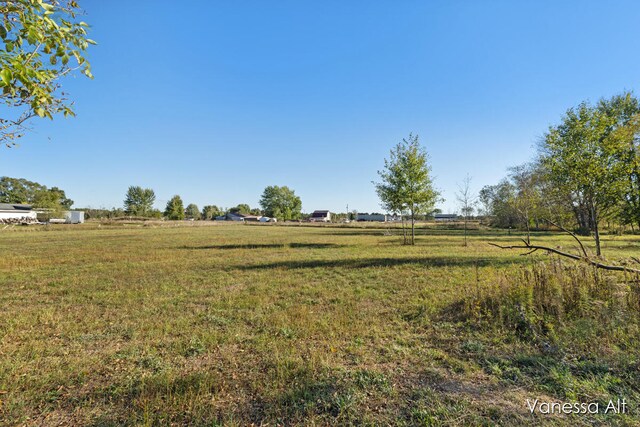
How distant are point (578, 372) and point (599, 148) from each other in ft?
42.5

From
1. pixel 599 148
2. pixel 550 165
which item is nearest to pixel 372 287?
pixel 550 165

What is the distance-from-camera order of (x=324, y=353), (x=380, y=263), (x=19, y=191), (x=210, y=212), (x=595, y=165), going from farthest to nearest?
(x=210, y=212) < (x=19, y=191) < (x=380, y=263) < (x=595, y=165) < (x=324, y=353)

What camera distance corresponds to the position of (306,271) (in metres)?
12.0

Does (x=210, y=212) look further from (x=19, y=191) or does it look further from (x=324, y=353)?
(x=324, y=353)

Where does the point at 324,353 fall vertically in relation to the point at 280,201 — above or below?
below

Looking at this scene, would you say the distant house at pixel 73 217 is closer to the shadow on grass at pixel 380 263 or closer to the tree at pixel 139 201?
the tree at pixel 139 201

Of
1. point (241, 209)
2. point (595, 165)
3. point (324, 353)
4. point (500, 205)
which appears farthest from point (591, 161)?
point (241, 209)

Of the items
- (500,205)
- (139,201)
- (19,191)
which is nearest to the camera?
(500,205)

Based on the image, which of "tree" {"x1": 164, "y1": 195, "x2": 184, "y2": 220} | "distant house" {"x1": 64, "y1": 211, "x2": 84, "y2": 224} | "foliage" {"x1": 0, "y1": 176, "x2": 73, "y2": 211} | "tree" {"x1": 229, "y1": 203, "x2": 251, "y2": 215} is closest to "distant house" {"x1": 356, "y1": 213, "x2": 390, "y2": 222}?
"tree" {"x1": 229, "y1": 203, "x2": 251, "y2": 215}

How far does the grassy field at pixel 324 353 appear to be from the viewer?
3119 millimetres

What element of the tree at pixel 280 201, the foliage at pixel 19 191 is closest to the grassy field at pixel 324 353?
the tree at pixel 280 201

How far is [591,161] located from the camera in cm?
1179

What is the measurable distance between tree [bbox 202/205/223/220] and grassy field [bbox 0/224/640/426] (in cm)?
13165

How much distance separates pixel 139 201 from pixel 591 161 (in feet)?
409
